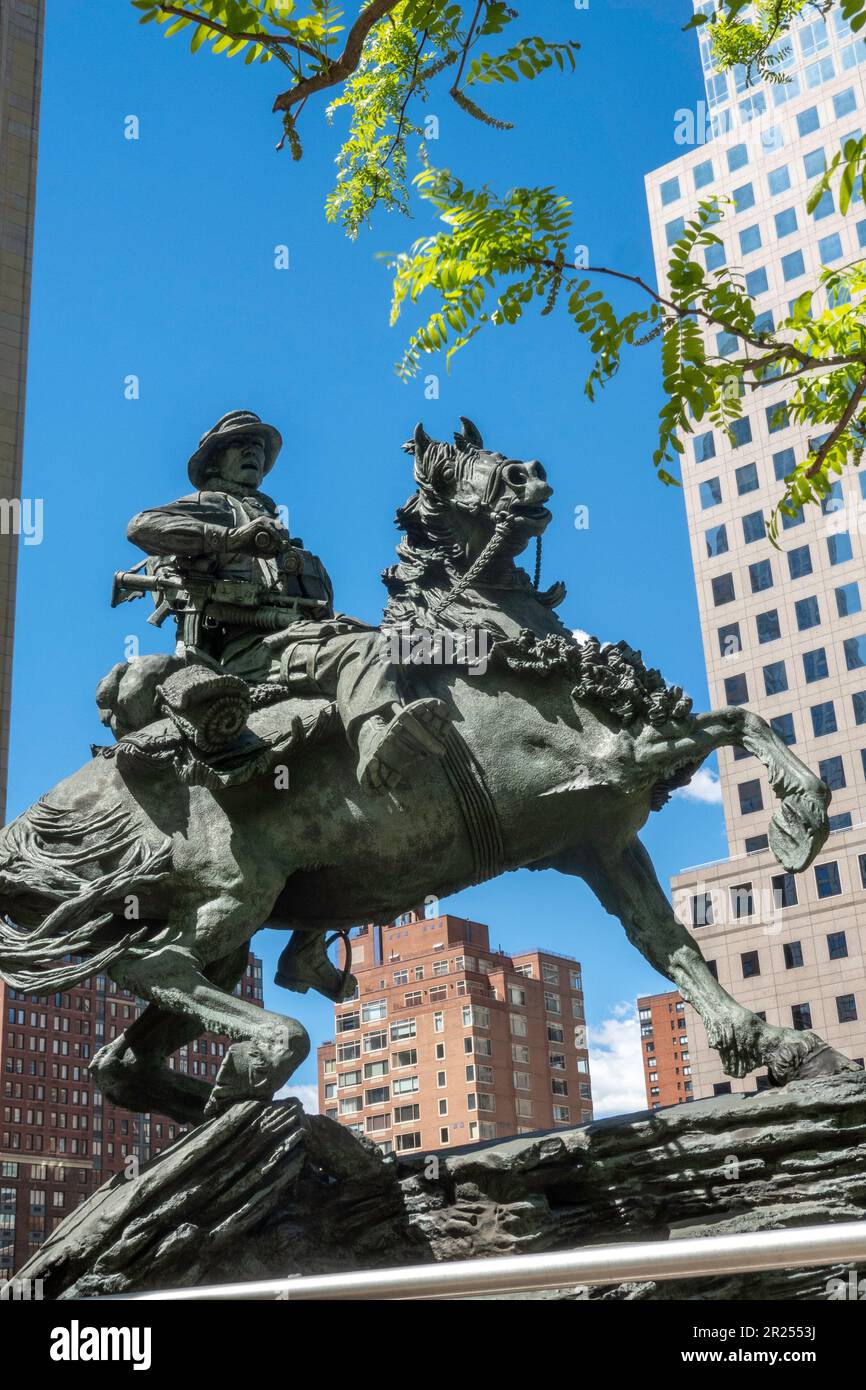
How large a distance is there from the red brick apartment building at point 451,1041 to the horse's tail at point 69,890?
1283 centimetres

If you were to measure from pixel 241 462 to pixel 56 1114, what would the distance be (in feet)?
313

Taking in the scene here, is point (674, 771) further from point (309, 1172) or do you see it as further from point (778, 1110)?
point (309, 1172)

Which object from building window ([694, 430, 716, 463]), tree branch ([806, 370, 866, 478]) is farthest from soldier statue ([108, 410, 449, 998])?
building window ([694, 430, 716, 463])

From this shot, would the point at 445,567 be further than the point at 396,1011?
No

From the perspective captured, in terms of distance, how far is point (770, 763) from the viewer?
793 cm

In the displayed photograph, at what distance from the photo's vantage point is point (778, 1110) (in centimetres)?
689

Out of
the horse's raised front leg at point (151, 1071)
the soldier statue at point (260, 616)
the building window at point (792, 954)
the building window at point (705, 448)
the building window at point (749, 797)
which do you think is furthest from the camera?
the building window at point (705, 448)

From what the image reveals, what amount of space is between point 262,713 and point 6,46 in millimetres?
41263

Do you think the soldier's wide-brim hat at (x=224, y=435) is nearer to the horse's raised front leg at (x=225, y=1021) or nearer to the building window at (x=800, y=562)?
the horse's raised front leg at (x=225, y=1021)

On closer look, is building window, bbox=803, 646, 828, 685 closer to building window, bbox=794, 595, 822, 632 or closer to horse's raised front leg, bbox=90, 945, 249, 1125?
building window, bbox=794, 595, 822, 632

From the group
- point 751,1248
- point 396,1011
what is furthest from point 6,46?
point 751,1248

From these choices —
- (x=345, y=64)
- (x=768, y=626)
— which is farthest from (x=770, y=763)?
(x=768, y=626)

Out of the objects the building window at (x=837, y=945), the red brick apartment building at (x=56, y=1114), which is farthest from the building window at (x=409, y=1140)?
the red brick apartment building at (x=56, y=1114)

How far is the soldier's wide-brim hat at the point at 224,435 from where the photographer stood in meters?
9.50
